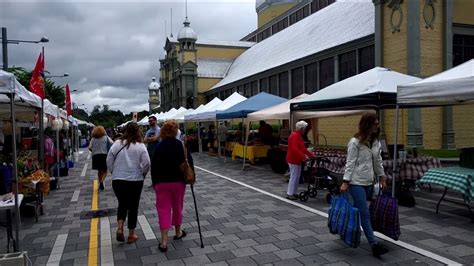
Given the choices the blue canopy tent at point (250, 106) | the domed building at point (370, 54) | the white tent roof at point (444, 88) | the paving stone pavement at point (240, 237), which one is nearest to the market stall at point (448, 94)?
the white tent roof at point (444, 88)

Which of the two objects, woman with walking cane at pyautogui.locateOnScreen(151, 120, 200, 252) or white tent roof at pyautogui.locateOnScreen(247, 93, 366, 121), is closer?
woman with walking cane at pyautogui.locateOnScreen(151, 120, 200, 252)

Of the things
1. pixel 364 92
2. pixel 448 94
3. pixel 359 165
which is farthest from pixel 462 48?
pixel 359 165

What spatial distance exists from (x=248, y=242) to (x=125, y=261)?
1763 millimetres

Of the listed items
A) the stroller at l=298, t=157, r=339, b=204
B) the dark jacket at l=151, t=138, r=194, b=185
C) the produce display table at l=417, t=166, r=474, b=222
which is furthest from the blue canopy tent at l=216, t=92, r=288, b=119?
the dark jacket at l=151, t=138, r=194, b=185

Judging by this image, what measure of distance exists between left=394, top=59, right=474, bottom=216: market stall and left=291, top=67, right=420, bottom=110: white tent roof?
0.70 metres

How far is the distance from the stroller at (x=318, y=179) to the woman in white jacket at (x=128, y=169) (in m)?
4.12

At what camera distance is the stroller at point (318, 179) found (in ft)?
29.1

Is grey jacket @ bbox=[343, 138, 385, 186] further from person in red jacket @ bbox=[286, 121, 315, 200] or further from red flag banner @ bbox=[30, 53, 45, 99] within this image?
red flag banner @ bbox=[30, 53, 45, 99]

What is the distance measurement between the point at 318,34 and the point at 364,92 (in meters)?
27.7

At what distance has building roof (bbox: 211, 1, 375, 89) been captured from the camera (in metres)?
28.0

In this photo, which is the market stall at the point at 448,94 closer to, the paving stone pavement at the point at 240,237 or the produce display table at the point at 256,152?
the paving stone pavement at the point at 240,237

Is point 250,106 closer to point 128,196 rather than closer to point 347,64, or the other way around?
point 128,196

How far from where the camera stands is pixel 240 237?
6.14m

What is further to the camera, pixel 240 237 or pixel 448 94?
pixel 448 94
